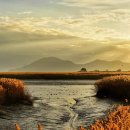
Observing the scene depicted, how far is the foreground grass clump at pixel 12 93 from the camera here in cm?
3547

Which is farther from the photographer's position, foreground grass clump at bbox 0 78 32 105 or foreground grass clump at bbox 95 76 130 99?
foreground grass clump at bbox 95 76 130 99

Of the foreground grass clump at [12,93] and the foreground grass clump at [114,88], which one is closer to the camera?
the foreground grass clump at [12,93]

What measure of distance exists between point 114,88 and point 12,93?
45.2 feet

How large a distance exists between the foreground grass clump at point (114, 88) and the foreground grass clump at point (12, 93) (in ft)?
34.9

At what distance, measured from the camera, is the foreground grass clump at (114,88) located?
45.0 meters

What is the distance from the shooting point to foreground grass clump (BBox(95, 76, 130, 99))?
45.0 meters

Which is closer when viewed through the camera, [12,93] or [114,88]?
[12,93]

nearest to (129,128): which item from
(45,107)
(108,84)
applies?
(45,107)

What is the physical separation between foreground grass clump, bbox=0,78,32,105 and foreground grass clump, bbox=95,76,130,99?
34.9 ft

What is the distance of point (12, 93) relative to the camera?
37562 mm

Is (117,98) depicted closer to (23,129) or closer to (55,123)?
(55,123)

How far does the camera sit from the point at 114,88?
47.1m

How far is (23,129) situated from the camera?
23.8 m

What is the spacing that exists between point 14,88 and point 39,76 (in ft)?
231
